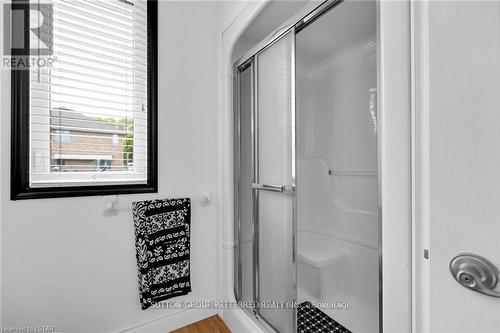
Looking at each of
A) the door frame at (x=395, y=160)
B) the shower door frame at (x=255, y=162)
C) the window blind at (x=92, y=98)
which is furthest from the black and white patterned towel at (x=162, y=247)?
the door frame at (x=395, y=160)

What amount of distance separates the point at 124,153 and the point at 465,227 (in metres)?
1.64

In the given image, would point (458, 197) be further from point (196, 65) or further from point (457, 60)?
point (196, 65)

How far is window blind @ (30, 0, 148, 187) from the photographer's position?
1314mm

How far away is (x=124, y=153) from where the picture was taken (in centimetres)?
154

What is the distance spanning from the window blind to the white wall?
118mm

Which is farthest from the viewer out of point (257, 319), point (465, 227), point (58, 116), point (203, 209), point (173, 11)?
point (203, 209)

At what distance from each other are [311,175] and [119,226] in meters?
1.68

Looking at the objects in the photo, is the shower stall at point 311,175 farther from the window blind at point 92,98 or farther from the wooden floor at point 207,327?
the window blind at point 92,98

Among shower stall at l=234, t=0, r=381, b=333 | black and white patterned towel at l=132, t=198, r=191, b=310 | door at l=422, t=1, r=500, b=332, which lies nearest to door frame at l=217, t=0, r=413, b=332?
door at l=422, t=1, r=500, b=332

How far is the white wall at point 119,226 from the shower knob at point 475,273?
1.46m

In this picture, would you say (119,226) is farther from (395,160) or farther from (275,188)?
(395,160)

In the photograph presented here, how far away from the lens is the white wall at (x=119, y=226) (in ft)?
3.98

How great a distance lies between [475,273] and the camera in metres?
0.53

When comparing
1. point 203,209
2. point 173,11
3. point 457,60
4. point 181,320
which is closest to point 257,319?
point 181,320
